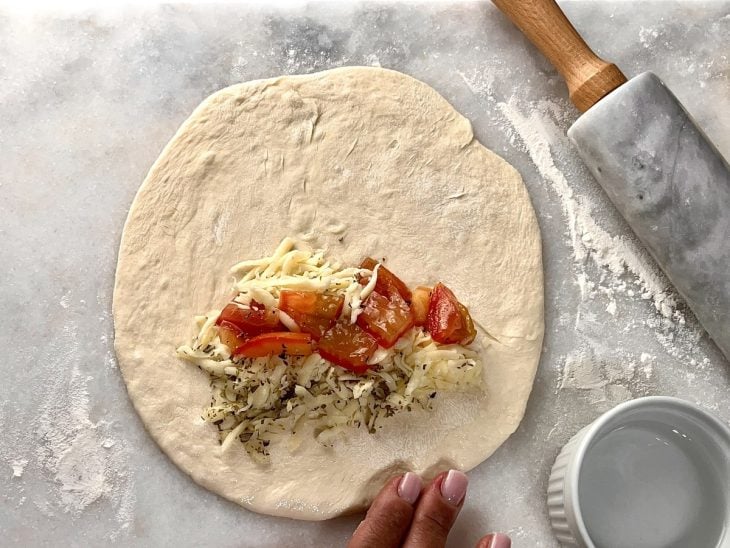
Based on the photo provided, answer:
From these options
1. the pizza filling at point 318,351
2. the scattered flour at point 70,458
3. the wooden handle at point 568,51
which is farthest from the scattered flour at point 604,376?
the scattered flour at point 70,458

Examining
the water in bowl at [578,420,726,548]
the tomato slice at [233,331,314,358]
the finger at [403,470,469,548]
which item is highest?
the tomato slice at [233,331,314,358]

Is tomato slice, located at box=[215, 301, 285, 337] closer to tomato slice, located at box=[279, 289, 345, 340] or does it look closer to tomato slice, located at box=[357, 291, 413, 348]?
tomato slice, located at box=[279, 289, 345, 340]

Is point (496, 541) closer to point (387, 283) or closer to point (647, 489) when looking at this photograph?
point (647, 489)

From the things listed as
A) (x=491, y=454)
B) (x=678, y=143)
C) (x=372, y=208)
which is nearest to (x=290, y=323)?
(x=372, y=208)

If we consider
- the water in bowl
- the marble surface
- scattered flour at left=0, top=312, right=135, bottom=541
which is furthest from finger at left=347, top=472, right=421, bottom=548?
scattered flour at left=0, top=312, right=135, bottom=541

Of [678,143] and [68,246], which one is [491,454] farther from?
[68,246]

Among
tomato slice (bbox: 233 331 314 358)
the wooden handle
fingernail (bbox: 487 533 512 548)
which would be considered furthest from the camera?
the wooden handle
